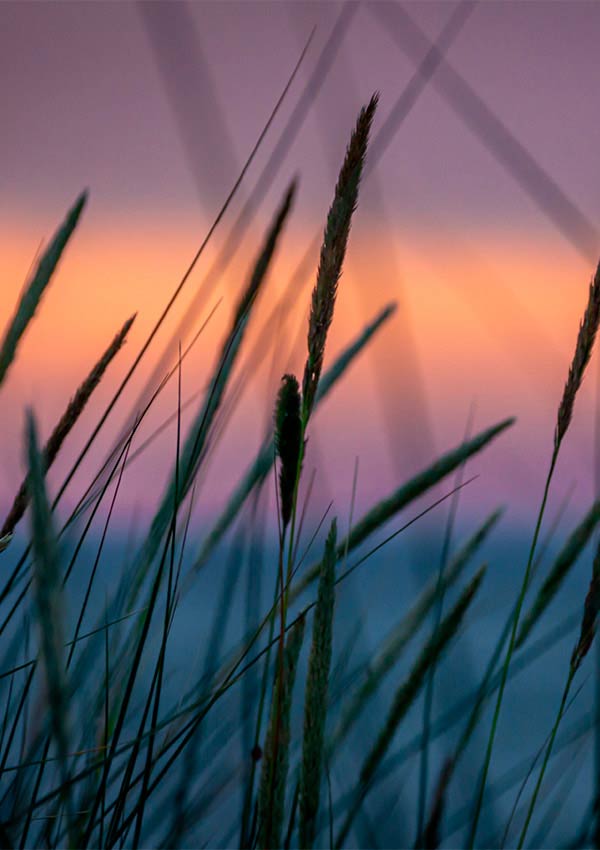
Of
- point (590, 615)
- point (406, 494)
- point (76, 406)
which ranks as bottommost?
point (590, 615)

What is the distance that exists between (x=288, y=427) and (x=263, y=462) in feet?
1.31

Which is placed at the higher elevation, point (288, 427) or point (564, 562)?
point (288, 427)

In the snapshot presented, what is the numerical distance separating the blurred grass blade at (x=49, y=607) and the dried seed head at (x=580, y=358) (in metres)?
0.63

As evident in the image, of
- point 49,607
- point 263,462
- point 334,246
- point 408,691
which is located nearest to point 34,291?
point 263,462

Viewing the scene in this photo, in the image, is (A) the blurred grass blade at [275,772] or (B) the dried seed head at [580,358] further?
(B) the dried seed head at [580,358]

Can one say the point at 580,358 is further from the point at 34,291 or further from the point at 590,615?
the point at 34,291

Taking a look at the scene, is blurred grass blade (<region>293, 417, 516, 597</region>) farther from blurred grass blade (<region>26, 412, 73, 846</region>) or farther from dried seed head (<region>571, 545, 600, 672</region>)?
blurred grass blade (<region>26, 412, 73, 846</region>)

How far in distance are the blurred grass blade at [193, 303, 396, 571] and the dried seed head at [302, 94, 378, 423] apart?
30 cm

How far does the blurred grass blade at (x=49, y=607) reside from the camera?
441 millimetres

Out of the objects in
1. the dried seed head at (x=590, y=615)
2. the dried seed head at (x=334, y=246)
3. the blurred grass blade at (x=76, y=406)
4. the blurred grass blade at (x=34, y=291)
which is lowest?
the dried seed head at (x=590, y=615)

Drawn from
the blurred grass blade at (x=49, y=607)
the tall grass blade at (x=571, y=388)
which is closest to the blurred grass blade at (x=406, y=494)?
the tall grass blade at (x=571, y=388)

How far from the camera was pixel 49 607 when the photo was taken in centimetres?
44

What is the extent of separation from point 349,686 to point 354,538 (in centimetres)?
36

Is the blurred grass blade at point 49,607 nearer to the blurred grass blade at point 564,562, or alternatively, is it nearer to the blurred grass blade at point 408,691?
the blurred grass blade at point 408,691
